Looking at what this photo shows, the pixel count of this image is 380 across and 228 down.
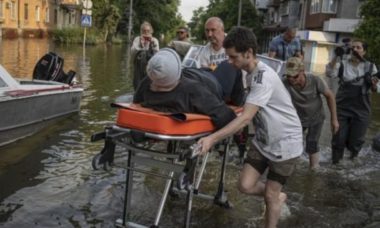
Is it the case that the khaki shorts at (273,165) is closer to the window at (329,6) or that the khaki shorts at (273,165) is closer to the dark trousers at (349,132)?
the dark trousers at (349,132)

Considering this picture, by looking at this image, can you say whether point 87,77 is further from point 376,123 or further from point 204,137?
point 204,137

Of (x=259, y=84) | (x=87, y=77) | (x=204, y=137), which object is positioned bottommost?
(x=87, y=77)

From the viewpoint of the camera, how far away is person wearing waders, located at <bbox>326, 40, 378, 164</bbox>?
7.87 m

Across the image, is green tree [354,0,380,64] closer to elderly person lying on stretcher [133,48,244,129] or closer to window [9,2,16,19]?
elderly person lying on stretcher [133,48,244,129]

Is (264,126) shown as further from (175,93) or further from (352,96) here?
(352,96)

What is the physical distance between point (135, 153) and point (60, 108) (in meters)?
6.43

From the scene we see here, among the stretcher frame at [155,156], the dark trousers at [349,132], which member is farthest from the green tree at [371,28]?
the stretcher frame at [155,156]

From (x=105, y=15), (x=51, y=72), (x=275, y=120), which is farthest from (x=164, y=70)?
(x=105, y=15)

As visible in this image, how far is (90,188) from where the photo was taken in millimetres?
6543

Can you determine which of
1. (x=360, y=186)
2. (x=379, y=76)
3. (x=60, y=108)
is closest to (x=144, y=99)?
(x=360, y=186)

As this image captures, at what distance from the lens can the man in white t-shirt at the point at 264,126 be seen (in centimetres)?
411

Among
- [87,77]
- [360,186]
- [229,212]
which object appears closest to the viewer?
[229,212]

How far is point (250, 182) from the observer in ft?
14.9

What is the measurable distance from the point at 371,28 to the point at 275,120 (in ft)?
58.4
